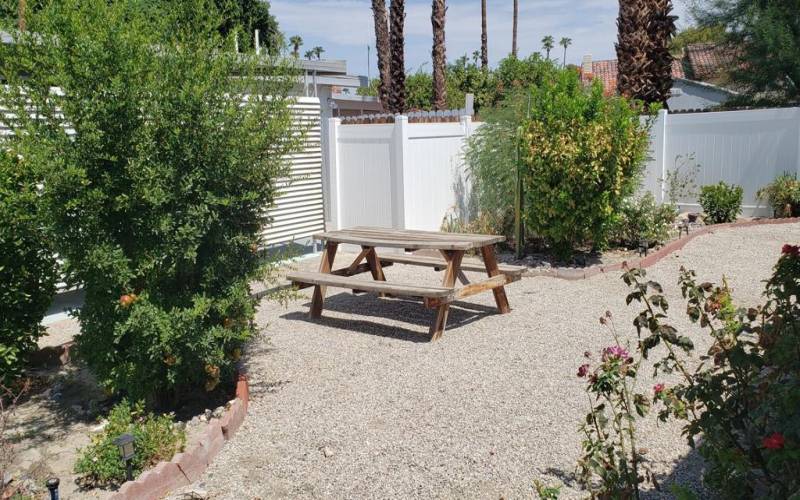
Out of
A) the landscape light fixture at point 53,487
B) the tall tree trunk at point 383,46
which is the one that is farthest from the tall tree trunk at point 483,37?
the landscape light fixture at point 53,487

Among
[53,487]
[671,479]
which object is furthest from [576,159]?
[53,487]

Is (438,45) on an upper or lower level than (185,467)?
upper

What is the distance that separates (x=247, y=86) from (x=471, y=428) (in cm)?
288

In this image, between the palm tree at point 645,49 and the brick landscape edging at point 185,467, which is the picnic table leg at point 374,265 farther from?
the palm tree at point 645,49

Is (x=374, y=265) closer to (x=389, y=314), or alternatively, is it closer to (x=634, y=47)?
(x=389, y=314)

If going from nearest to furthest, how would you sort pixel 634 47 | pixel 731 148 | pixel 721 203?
1. pixel 721 203
2. pixel 731 148
3. pixel 634 47

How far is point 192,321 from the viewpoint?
514 centimetres

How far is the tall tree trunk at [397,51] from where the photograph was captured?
2166cm

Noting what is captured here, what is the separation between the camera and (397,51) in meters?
21.7

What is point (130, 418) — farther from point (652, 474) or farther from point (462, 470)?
point (652, 474)

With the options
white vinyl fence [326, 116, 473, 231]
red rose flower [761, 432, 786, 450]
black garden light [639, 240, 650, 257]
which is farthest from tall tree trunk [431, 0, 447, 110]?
red rose flower [761, 432, 786, 450]

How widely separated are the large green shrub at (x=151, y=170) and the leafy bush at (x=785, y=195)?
11.1 metres

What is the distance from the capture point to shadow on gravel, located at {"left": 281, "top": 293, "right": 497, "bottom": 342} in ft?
25.9

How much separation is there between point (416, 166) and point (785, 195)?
6.78 metres
